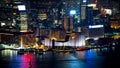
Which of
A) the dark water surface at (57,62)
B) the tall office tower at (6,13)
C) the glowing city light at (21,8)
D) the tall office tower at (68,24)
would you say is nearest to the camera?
the dark water surface at (57,62)

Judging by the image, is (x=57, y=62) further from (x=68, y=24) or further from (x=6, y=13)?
(x=68, y=24)

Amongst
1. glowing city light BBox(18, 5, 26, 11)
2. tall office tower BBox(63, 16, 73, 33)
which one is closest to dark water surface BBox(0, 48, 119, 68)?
tall office tower BBox(63, 16, 73, 33)

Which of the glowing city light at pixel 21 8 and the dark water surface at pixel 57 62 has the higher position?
the glowing city light at pixel 21 8

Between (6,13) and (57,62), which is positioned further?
(6,13)

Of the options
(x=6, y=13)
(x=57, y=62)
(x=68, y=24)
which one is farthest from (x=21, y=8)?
(x=57, y=62)

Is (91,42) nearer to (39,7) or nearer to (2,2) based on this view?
(39,7)

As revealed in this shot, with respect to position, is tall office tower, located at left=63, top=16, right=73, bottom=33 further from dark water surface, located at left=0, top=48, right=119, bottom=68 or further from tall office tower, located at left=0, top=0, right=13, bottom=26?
dark water surface, located at left=0, top=48, right=119, bottom=68

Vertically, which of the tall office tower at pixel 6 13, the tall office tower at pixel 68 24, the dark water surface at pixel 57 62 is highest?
the tall office tower at pixel 6 13

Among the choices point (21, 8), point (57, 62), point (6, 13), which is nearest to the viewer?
point (57, 62)


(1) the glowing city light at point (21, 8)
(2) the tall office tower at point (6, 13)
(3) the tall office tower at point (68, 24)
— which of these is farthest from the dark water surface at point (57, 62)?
(1) the glowing city light at point (21, 8)

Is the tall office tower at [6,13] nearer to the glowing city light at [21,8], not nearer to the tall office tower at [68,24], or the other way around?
the glowing city light at [21,8]

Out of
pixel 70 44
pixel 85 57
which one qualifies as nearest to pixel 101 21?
pixel 70 44
